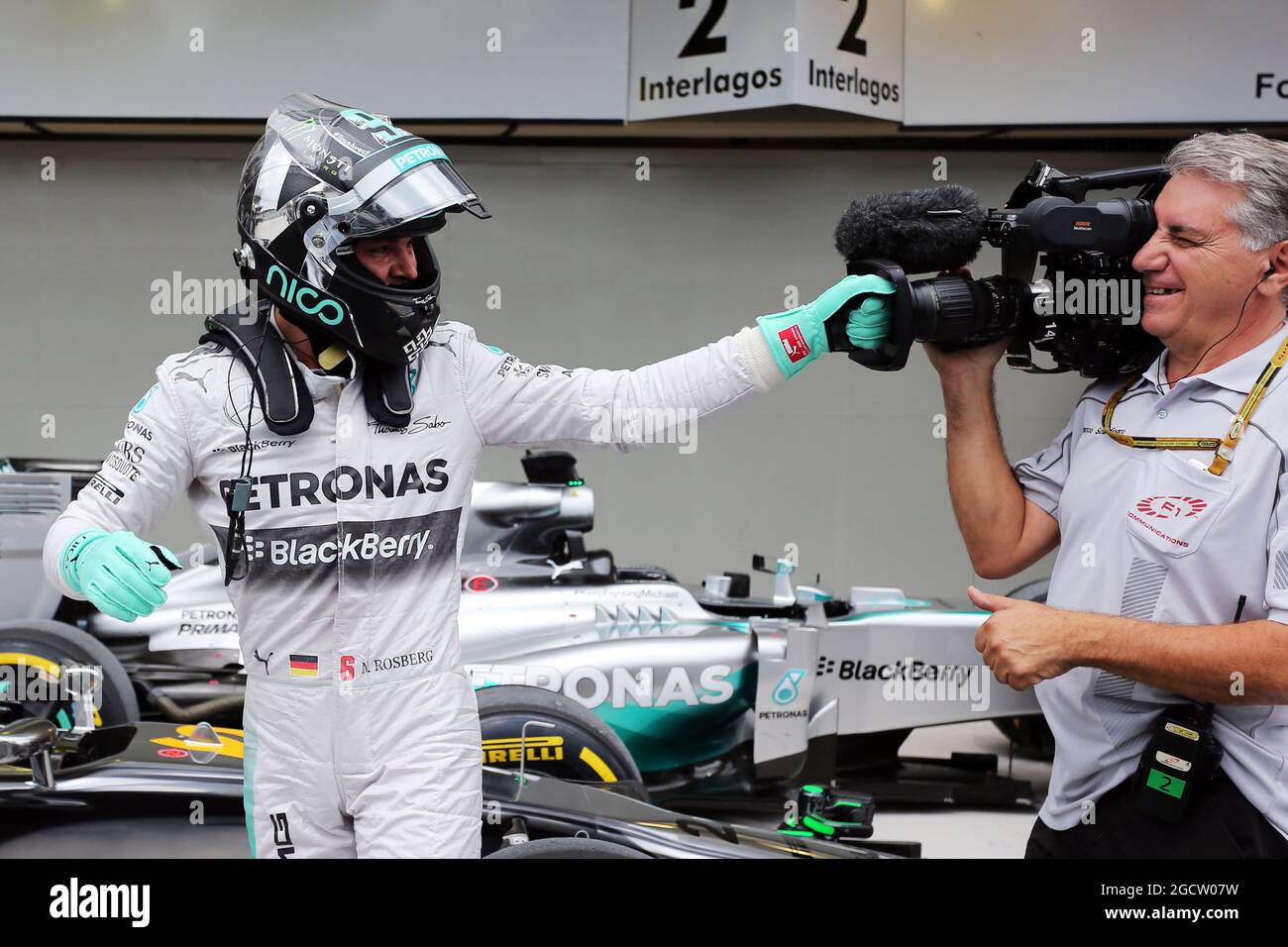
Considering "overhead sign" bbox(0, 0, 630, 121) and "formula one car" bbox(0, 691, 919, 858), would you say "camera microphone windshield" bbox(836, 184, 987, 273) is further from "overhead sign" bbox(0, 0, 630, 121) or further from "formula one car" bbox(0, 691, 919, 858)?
"overhead sign" bbox(0, 0, 630, 121)

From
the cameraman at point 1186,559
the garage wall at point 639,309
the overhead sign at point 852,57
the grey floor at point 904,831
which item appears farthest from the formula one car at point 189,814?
the garage wall at point 639,309

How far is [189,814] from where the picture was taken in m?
2.90

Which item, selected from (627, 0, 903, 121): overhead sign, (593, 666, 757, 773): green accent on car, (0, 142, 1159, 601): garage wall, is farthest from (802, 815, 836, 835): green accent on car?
(0, 142, 1159, 601): garage wall

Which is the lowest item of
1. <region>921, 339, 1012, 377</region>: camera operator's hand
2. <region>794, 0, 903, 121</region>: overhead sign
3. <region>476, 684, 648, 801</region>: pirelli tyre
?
<region>476, 684, 648, 801</region>: pirelli tyre

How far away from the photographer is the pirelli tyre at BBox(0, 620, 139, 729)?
4387 millimetres

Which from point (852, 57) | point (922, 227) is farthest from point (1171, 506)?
point (852, 57)

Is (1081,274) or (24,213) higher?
(24,213)

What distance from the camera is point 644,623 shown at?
4.96 metres

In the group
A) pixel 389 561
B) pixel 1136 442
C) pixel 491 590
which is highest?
pixel 1136 442

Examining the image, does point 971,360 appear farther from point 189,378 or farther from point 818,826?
point 818,826

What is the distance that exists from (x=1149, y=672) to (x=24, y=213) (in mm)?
8457

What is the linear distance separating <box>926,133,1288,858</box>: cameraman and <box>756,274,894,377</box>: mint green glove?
1.32 ft
